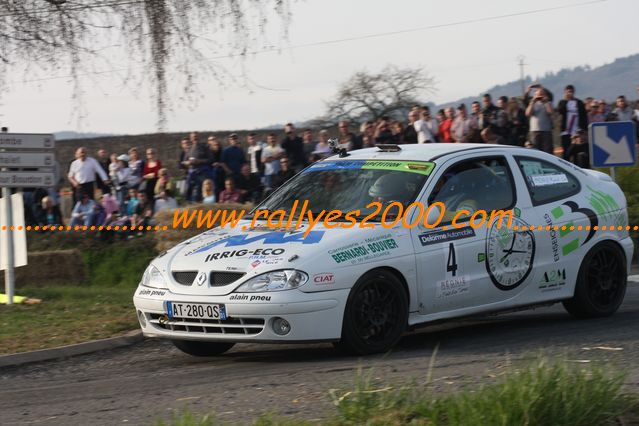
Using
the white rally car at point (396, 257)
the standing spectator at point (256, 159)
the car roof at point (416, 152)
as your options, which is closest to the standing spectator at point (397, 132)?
the standing spectator at point (256, 159)

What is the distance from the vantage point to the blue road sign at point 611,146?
16359 millimetres

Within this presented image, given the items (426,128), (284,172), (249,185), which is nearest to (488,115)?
(426,128)

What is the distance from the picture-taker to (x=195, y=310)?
825 cm

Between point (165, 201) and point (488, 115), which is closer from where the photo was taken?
point (165, 201)

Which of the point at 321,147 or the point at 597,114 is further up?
the point at 597,114

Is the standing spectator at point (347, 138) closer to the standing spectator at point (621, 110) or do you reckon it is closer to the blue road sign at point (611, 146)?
the blue road sign at point (611, 146)

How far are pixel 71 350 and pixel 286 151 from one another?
906 centimetres

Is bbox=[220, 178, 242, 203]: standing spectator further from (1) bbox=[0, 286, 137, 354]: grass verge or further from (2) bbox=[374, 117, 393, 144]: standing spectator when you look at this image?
(1) bbox=[0, 286, 137, 354]: grass verge

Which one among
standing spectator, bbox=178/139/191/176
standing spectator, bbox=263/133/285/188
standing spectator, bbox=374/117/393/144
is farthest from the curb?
standing spectator, bbox=374/117/393/144

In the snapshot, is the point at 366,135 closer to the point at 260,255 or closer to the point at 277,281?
the point at 260,255

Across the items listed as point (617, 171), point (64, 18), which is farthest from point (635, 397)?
point (617, 171)

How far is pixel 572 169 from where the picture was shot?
10.5m

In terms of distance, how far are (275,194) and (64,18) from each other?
4.18 m

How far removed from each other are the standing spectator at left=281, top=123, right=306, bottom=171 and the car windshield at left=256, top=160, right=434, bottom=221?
27.3 ft
